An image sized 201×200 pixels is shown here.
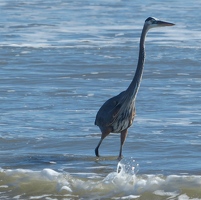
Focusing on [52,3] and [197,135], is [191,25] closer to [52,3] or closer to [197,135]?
[52,3]

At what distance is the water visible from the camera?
807 cm

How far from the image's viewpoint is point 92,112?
11180 mm

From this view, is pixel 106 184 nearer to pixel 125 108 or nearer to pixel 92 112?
pixel 125 108

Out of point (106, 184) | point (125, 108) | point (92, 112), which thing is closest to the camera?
point (106, 184)

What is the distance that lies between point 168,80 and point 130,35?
6.37 metres

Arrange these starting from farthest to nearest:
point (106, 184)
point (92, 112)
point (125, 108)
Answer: point (92, 112)
point (125, 108)
point (106, 184)

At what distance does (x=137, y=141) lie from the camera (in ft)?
31.8

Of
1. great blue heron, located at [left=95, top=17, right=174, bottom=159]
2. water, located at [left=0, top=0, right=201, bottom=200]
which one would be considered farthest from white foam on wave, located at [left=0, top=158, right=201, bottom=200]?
great blue heron, located at [left=95, top=17, right=174, bottom=159]

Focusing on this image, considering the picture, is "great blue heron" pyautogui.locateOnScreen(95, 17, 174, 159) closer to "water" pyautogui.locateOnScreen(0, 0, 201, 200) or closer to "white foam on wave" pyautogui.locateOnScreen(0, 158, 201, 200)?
"water" pyautogui.locateOnScreen(0, 0, 201, 200)

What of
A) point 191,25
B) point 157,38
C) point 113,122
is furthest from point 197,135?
point 191,25

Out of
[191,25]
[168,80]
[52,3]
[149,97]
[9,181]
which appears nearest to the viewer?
[9,181]

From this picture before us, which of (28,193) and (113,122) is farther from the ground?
(113,122)

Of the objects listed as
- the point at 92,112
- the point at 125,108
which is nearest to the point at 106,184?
the point at 125,108

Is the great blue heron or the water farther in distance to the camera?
the great blue heron
